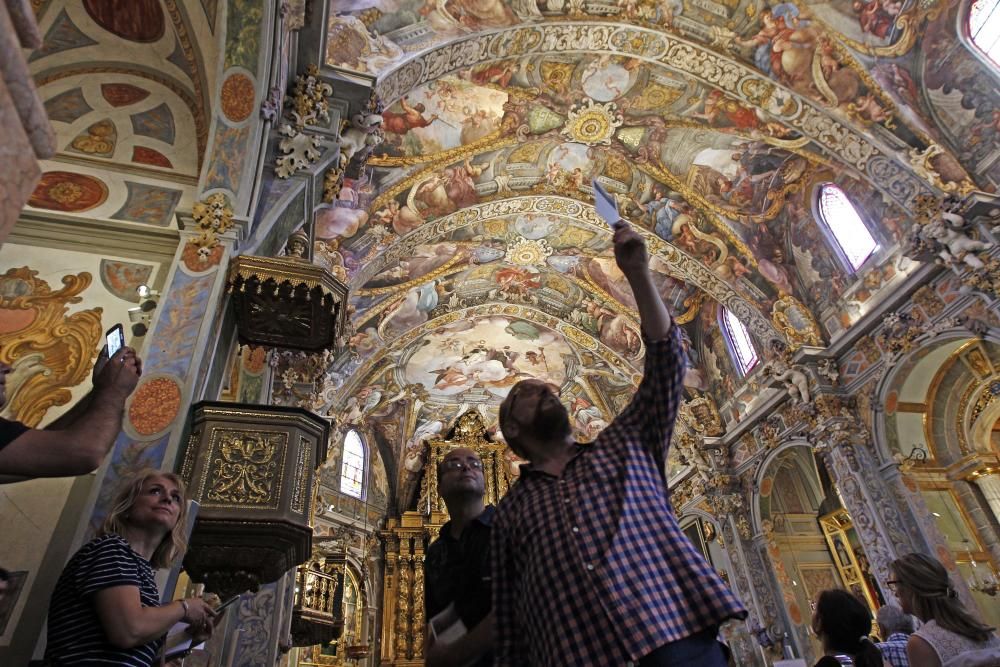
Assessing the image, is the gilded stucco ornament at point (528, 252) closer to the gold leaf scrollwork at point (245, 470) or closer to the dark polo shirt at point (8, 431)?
the gold leaf scrollwork at point (245, 470)

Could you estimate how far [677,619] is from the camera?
4.31 ft

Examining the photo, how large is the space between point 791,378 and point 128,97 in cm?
1102

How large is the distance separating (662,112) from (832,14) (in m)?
2.88

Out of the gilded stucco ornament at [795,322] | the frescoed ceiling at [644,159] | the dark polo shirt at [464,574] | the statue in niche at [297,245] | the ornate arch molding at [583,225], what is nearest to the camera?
the dark polo shirt at [464,574]

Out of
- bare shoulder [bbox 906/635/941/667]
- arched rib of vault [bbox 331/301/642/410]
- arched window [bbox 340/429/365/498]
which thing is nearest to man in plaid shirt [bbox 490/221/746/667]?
bare shoulder [bbox 906/635/941/667]

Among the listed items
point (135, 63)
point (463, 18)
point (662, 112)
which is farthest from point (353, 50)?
point (662, 112)

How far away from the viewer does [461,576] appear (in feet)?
6.76

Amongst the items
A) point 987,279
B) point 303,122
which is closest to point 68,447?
point 303,122

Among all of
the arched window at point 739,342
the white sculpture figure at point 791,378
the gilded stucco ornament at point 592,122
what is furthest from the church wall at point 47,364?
the arched window at point 739,342

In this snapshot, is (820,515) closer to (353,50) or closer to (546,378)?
(546,378)

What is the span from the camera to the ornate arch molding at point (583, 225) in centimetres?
1166

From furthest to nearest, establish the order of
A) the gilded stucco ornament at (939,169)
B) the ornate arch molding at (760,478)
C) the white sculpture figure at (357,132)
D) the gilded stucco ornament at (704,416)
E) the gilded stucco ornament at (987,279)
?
the gilded stucco ornament at (704,416), the ornate arch molding at (760,478), the gilded stucco ornament at (939,169), the gilded stucco ornament at (987,279), the white sculpture figure at (357,132)

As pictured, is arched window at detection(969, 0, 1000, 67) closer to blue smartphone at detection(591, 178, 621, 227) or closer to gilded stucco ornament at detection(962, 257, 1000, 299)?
gilded stucco ornament at detection(962, 257, 1000, 299)

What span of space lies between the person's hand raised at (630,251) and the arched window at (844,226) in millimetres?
10219
